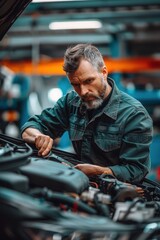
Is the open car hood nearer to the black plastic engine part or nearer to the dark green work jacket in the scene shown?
the dark green work jacket

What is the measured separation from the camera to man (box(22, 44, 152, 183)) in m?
2.87

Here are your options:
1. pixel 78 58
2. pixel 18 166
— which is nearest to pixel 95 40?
pixel 78 58

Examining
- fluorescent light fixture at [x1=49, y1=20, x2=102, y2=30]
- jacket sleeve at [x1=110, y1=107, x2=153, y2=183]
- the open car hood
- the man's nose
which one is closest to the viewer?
the open car hood

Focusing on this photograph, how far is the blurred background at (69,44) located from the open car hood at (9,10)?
4.50 meters

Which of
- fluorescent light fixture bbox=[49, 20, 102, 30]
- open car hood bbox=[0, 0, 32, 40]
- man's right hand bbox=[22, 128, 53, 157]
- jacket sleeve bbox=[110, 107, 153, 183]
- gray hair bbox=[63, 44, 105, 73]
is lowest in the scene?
jacket sleeve bbox=[110, 107, 153, 183]

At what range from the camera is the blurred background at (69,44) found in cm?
773

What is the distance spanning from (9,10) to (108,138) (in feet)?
2.93

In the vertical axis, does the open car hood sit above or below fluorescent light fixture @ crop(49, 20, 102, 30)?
above

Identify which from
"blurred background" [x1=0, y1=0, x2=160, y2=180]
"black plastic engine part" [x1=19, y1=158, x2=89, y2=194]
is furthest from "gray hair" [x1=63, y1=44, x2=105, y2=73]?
"blurred background" [x1=0, y1=0, x2=160, y2=180]

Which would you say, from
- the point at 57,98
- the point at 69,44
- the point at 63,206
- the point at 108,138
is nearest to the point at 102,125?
the point at 108,138

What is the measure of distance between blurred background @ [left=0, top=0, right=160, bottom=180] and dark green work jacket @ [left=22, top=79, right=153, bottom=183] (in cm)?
434

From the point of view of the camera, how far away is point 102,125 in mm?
2973

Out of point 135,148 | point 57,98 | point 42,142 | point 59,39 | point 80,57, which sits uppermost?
point 80,57

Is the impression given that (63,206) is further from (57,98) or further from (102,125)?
(57,98)
